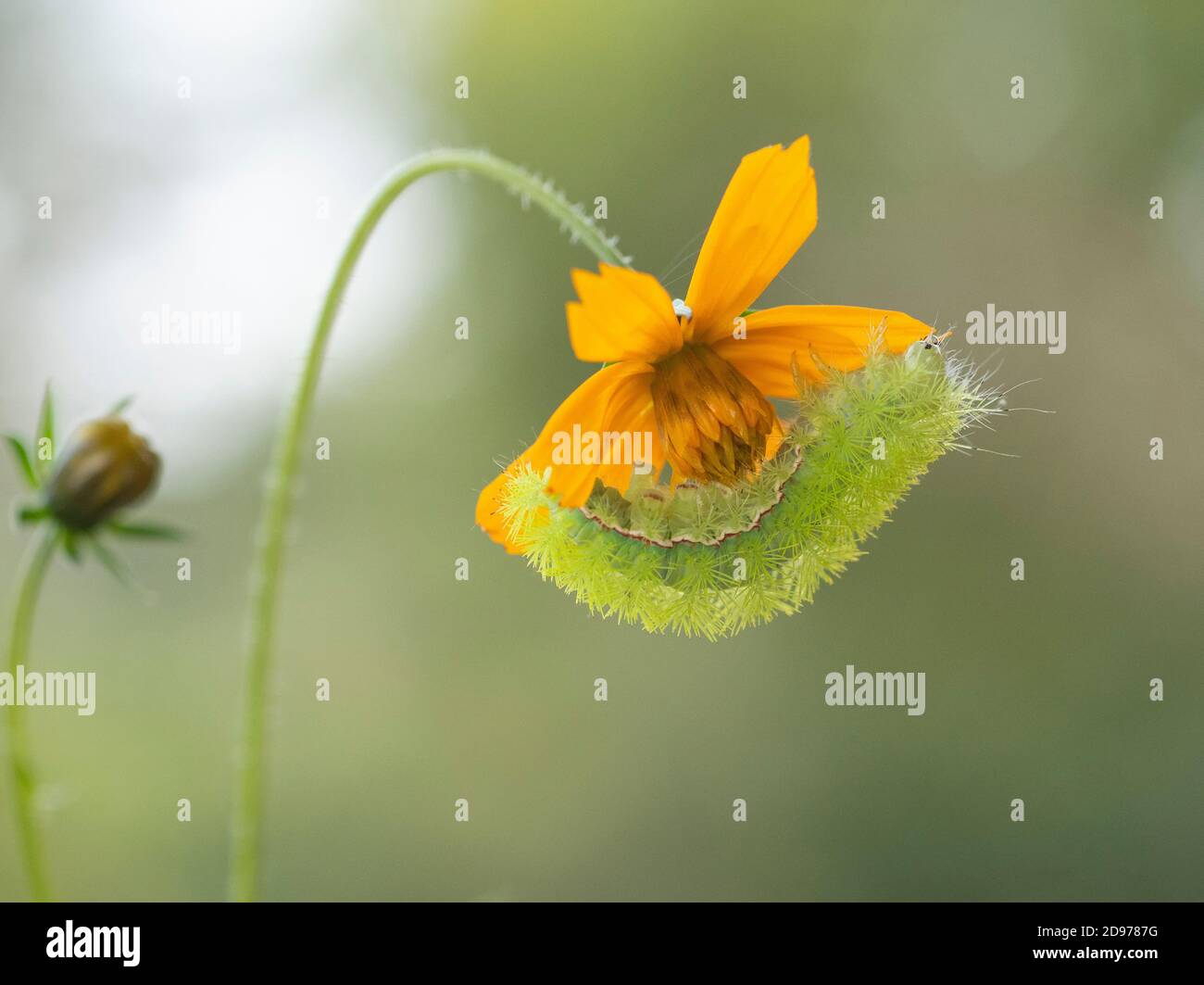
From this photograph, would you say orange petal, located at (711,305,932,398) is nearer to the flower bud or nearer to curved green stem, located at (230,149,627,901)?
curved green stem, located at (230,149,627,901)

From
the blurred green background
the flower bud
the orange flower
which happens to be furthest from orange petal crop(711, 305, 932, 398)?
the blurred green background

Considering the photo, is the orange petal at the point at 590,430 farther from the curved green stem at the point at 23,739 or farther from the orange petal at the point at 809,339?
the curved green stem at the point at 23,739

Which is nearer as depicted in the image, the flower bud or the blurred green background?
the flower bud

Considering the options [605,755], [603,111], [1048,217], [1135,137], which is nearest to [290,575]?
[605,755]

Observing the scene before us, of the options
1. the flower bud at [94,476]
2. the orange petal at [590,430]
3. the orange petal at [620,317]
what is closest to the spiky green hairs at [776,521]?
the orange petal at [590,430]

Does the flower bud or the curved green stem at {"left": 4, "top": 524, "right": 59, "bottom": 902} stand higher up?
the flower bud
